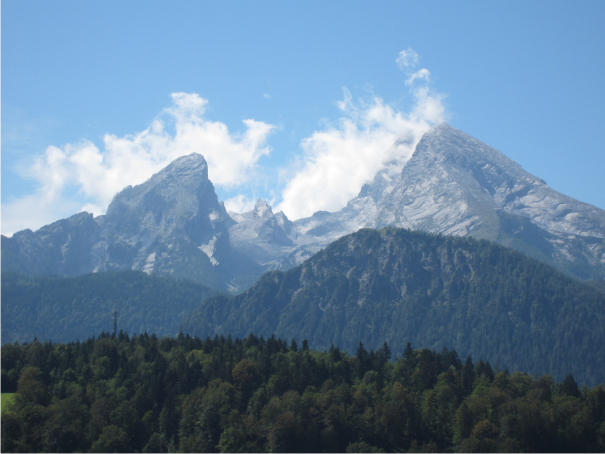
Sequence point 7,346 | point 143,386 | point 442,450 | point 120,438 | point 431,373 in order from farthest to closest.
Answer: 1. point 7,346
2. point 431,373
3. point 143,386
4. point 442,450
5. point 120,438

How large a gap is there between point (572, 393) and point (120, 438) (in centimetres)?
10135

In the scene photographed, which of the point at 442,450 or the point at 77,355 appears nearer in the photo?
the point at 442,450

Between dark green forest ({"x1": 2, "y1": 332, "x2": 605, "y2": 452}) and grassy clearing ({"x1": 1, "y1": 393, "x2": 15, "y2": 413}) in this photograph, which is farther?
grassy clearing ({"x1": 1, "y1": 393, "x2": 15, "y2": 413})

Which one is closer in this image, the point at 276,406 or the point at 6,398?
the point at 276,406

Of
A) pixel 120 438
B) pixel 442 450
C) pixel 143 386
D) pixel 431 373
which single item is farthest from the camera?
pixel 431 373

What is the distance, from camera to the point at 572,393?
15488cm

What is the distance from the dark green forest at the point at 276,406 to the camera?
13350cm

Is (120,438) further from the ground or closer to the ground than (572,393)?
closer to the ground

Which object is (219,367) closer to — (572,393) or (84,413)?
(84,413)

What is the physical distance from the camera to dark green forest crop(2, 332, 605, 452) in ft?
438

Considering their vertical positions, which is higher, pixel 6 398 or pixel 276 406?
pixel 276 406

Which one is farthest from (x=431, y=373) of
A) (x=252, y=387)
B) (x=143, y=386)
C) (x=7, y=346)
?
(x=7, y=346)

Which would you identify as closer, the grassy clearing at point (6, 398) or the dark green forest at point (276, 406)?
the dark green forest at point (276, 406)

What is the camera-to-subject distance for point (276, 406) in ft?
467
